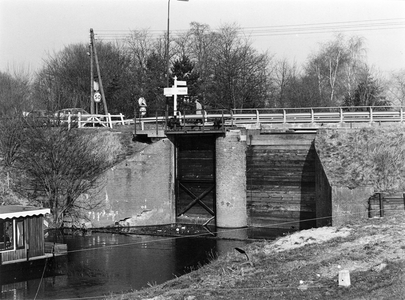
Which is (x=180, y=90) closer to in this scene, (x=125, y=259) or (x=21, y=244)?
(x=125, y=259)

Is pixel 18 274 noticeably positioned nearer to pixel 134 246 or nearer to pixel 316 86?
pixel 134 246

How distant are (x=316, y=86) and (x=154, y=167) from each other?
27.4 m

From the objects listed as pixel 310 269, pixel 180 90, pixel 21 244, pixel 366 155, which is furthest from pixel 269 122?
pixel 310 269

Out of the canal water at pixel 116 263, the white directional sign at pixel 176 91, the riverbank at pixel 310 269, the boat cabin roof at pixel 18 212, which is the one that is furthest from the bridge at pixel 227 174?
the riverbank at pixel 310 269

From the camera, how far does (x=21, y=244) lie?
2078 cm

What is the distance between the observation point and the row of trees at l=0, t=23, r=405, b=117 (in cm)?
4816

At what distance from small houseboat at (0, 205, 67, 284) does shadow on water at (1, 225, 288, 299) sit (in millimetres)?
476

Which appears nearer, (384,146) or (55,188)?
(384,146)

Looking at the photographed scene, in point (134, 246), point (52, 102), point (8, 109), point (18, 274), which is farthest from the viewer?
point (52, 102)

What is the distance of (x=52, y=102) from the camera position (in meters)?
45.4

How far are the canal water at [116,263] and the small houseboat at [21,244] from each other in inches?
23.2

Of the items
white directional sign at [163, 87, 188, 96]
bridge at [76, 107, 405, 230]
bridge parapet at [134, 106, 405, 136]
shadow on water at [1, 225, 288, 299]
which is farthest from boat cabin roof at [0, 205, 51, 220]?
white directional sign at [163, 87, 188, 96]

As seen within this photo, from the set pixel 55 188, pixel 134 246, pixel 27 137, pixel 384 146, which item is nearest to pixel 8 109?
pixel 27 137

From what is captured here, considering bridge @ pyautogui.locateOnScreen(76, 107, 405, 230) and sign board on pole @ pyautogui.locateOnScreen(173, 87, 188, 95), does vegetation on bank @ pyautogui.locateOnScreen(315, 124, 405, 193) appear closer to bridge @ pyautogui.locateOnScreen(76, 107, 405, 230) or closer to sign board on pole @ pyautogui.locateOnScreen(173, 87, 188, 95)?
bridge @ pyautogui.locateOnScreen(76, 107, 405, 230)
